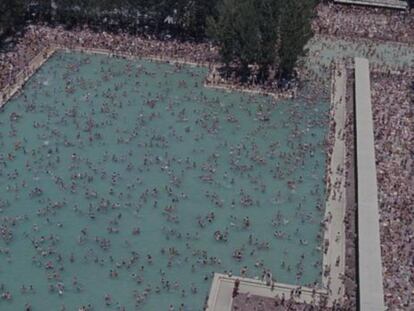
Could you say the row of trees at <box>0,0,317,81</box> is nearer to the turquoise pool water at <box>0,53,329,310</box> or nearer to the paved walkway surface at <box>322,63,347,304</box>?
the turquoise pool water at <box>0,53,329,310</box>

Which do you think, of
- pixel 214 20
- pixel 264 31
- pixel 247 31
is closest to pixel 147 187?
pixel 247 31

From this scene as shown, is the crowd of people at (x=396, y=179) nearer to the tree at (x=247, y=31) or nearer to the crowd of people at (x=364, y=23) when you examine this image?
the tree at (x=247, y=31)

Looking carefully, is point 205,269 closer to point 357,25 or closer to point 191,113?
point 191,113

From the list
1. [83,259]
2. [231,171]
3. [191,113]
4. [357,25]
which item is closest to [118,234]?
[83,259]

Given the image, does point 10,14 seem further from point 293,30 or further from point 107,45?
point 293,30

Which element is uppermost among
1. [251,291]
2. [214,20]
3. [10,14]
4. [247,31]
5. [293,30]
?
[214,20]

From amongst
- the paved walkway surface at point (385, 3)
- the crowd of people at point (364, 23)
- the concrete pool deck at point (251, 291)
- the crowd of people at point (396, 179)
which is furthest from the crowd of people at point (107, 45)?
the concrete pool deck at point (251, 291)

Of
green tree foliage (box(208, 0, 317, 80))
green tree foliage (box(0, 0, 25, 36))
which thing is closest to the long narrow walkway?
green tree foliage (box(208, 0, 317, 80))
